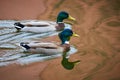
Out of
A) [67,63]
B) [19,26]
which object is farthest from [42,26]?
[67,63]

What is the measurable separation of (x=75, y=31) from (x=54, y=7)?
33cm

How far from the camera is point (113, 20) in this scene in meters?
2.14

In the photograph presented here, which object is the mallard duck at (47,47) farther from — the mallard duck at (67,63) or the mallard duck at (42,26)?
the mallard duck at (42,26)

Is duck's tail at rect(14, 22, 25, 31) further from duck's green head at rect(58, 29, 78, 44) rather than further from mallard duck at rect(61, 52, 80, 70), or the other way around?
mallard duck at rect(61, 52, 80, 70)

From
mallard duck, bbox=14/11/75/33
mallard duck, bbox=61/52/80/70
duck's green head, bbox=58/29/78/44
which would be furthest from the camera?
mallard duck, bbox=14/11/75/33

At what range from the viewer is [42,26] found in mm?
2002

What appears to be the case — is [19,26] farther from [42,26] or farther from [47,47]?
[47,47]

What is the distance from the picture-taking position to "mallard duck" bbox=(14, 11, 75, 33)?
1985 millimetres

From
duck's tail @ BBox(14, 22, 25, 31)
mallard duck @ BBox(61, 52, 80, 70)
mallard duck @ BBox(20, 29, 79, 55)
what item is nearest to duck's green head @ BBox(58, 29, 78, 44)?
mallard duck @ BBox(20, 29, 79, 55)

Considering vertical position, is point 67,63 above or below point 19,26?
below

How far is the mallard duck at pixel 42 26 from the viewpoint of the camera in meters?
1.99

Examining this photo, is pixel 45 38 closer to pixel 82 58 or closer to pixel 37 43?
pixel 37 43

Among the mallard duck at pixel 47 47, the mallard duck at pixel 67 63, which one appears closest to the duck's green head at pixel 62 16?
the mallard duck at pixel 47 47

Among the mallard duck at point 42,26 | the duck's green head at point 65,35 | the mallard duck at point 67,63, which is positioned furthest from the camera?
the mallard duck at point 42,26
